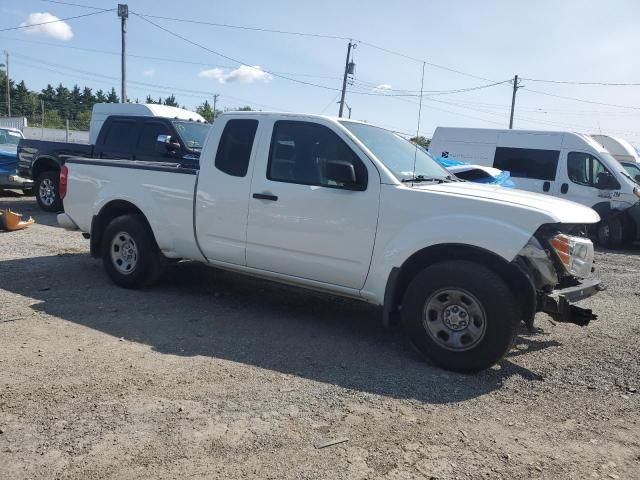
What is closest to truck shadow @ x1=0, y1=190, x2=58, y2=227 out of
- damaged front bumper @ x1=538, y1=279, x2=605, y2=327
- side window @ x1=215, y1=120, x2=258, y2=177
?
side window @ x1=215, y1=120, x2=258, y2=177

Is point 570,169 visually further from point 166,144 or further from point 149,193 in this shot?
point 149,193

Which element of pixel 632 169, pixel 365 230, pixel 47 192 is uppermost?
pixel 632 169

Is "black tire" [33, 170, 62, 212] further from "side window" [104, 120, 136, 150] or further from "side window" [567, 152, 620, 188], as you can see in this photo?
"side window" [567, 152, 620, 188]

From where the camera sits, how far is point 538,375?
4.45 meters

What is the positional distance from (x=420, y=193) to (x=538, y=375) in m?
1.70

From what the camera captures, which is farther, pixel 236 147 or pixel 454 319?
pixel 236 147

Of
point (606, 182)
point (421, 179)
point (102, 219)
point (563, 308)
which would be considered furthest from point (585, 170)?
point (102, 219)

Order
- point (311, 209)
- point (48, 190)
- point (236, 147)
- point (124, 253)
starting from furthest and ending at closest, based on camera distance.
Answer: point (48, 190)
point (124, 253)
point (236, 147)
point (311, 209)

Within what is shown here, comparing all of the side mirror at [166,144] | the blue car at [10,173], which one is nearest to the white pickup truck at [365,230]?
the side mirror at [166,144]

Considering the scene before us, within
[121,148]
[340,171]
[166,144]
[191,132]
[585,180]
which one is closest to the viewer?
[340,171]

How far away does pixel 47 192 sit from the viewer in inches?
491

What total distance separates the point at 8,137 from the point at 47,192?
13.2 feet

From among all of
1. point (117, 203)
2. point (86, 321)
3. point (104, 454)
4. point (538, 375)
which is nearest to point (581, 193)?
point (538, 375)

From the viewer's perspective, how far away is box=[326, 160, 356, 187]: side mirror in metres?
4.60
